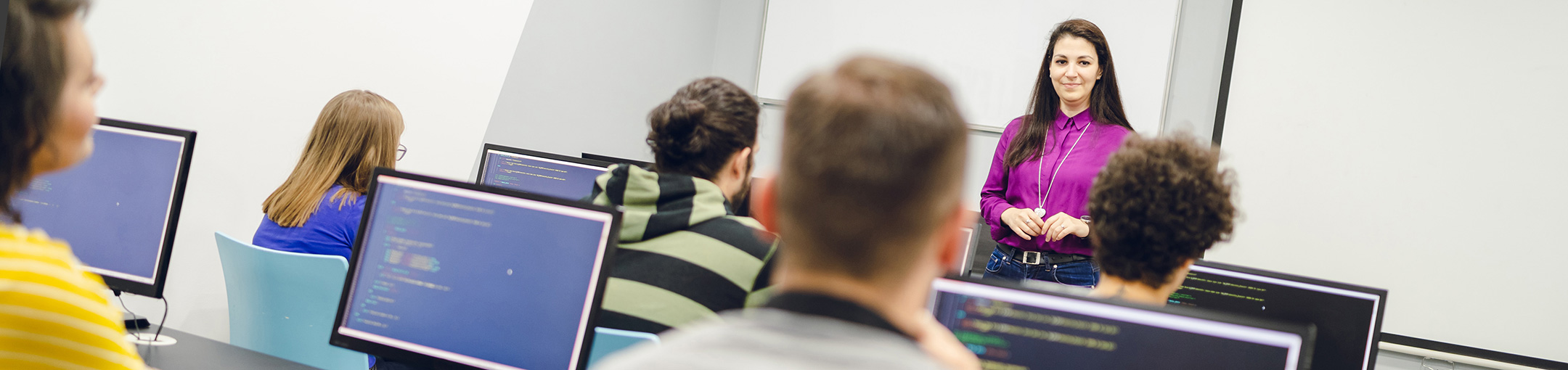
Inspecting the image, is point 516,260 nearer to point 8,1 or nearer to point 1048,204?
point 8,1

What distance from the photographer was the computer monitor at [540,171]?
256 centimetres

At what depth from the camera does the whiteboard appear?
156 inches

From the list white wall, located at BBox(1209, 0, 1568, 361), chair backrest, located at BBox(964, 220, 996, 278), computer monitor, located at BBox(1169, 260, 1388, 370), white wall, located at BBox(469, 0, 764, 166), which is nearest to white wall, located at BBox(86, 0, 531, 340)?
white wall, located at BBox(469, 0, 764, 166)

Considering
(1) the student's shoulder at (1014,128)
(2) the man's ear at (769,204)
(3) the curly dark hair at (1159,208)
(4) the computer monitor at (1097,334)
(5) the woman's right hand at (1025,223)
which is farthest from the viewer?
(1) the student's shoulder at (1014,128)

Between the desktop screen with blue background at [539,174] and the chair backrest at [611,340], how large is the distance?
133 cm

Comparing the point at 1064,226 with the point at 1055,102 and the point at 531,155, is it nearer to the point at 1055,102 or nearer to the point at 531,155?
the point at 1055,102

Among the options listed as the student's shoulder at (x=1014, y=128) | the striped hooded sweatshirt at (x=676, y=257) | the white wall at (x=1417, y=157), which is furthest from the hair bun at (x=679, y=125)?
the white wall at (x=1417, y=157)

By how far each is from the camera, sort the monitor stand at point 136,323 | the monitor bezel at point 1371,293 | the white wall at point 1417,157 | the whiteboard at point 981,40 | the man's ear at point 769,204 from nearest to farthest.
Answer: the man's ear at point 769,204 < the monitor bezel at point 1371,293 < the monitor stand at point 136,323 < the white wall at point 1417,157 < the whiteboard at point 981,40

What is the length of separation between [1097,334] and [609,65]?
3.85 m

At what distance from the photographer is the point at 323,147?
6.72ft

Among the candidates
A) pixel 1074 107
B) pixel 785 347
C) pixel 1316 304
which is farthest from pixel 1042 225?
pixel 785 347

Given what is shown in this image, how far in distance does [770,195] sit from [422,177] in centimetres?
87

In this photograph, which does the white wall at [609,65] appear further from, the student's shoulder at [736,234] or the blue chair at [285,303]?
the student's shoulder at [736,234]

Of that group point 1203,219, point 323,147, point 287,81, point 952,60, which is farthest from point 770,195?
point 952,60
